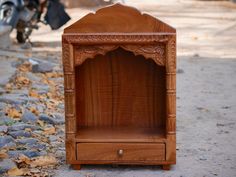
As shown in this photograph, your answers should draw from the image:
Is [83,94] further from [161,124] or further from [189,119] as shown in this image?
[189,119]

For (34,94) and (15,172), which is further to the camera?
(34,94)

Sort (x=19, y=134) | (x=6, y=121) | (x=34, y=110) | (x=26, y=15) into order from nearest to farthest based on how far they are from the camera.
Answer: (x=19, y=134) < (x=6, y=121) < (x=34, y=110) < (x=26, y=15)

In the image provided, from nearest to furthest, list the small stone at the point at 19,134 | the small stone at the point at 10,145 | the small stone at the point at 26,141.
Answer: the small stone at the point at 10,145 < the small stone at the point at 26,141 < the small stone at the point at 19,134

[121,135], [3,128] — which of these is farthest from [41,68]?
[121,135]

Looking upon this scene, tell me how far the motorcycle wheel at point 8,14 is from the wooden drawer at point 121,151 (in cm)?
703

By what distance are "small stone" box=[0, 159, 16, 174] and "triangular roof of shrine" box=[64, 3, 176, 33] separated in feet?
3.43

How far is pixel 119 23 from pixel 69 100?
65cm

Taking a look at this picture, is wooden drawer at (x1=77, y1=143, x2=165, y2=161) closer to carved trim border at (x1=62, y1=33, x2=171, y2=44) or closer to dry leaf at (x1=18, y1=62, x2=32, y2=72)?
carved trim border at (x1=62, y1=33, x2=171, y2=44)

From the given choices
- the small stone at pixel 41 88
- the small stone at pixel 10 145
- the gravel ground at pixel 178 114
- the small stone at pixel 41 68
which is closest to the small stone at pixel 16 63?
the gravel ground at pixel 178 114

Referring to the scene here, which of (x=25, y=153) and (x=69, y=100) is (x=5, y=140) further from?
(x=69, y=100)

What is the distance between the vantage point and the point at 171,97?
14.2 ft

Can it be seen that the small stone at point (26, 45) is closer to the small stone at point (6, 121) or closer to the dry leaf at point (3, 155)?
the small stone at point (6, 121)

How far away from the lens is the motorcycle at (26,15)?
11289 millimetres

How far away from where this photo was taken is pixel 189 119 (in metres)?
6.22
